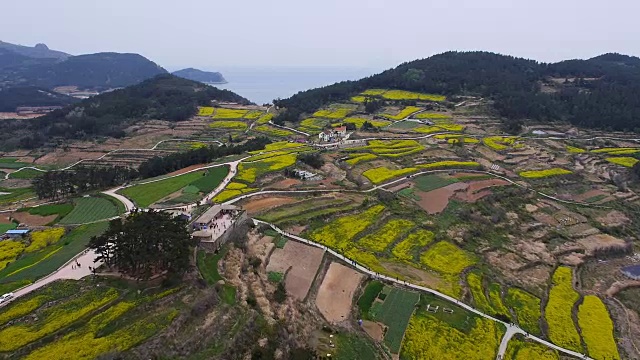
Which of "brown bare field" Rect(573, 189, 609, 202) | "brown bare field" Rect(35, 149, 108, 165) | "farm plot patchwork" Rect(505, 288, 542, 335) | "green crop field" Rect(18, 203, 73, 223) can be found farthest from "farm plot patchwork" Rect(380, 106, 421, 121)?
"green crop field" Rect(18, 203, 73, 223)

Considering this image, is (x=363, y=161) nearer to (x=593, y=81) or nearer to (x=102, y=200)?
(x=102, y=200)

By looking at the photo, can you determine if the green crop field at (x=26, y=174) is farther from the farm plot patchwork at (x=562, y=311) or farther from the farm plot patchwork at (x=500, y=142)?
the farm plot patchwork at (x=500, y=142)

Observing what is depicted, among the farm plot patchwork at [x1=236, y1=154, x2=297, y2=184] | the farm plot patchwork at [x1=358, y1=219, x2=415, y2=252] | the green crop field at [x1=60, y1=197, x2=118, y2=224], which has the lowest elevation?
the farm plot patchwork at [x1=358, y1=219, x2=415, y2=252]

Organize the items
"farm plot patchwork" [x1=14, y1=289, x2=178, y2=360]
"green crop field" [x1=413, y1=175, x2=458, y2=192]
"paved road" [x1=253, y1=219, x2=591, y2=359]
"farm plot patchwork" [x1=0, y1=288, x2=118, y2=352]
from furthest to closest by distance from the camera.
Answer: "green crop field" [x1=413, y1=175, x2=458, y2=192] → "paved road" [x1=253, y1=219, x2=591, y2=359] → "farm plot patchwork" [x1=0, y1=288, x2=118, y2=352] → "farm plot patchwork" [x1=14, y1=289, x2=178, y2=360]

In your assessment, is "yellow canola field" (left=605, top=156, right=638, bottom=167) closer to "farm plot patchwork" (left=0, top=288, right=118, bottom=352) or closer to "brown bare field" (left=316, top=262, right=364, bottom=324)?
"brown bare field" (left=316, top=262, right=364, bottom=324)

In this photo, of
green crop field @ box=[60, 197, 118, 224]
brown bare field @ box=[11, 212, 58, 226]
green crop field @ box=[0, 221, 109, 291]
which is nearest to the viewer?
green crop field @ box=[0, 221, 109, 291]

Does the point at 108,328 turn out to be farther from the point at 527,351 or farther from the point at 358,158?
the point at 358,158

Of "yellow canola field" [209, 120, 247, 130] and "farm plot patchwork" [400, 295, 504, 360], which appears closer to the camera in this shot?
"farm plot patchwork" [400, 295, 504, 360]
